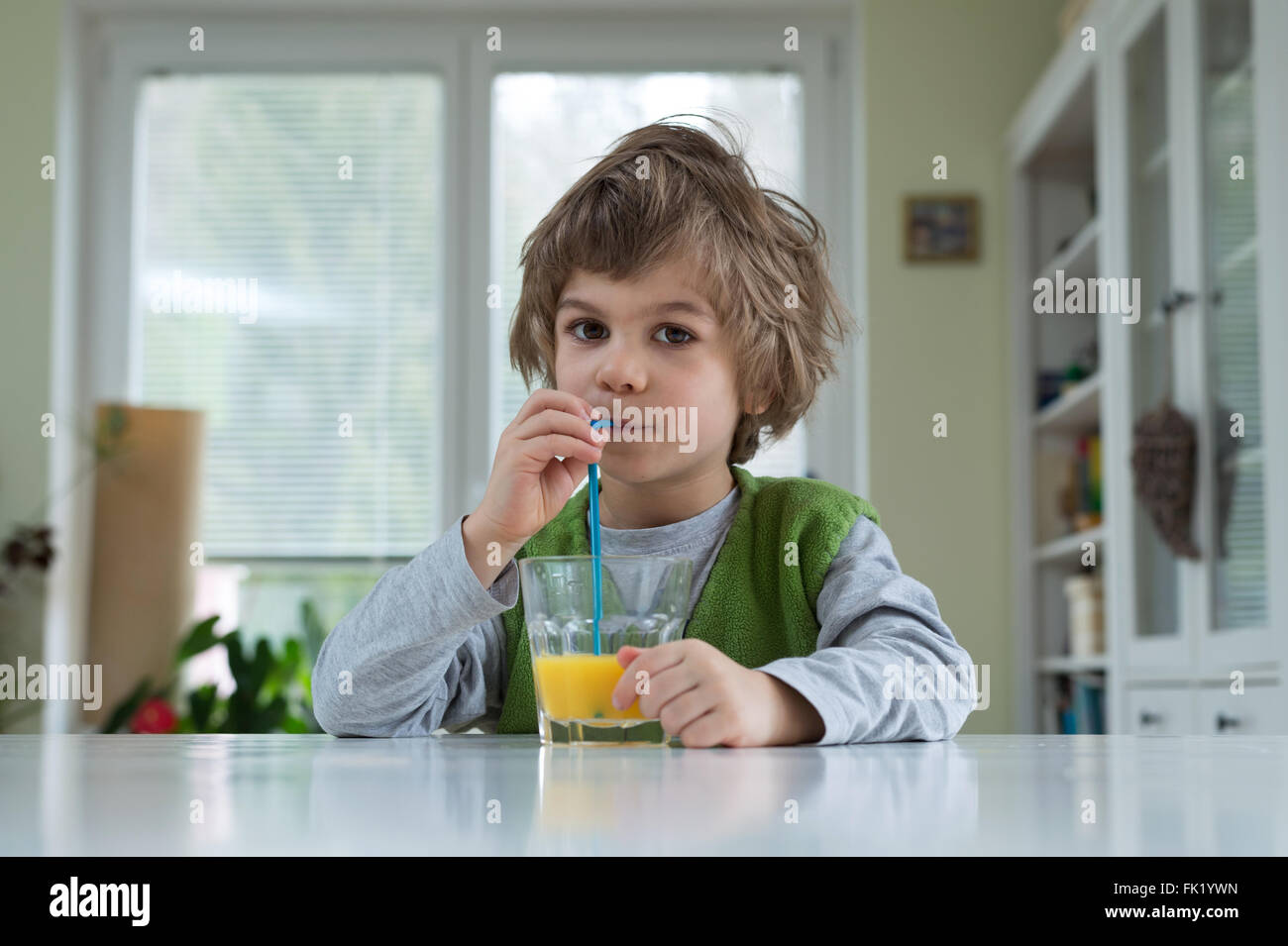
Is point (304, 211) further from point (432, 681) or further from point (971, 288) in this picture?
point (432, 681)

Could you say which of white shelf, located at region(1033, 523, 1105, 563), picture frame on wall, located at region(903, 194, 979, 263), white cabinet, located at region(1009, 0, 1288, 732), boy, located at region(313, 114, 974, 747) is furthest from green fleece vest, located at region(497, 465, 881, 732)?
picture frame on wall, located at region(903, 194, 979, 263)

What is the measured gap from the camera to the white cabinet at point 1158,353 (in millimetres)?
2031

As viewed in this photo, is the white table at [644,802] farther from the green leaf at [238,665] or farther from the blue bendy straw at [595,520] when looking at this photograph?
the green leaf at [238,665]

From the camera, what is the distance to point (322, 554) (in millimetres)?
3838

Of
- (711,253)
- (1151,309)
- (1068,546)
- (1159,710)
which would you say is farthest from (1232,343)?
(711,253)

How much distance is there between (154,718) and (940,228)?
2448 millimetres

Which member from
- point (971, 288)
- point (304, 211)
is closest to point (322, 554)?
point (304, 211)

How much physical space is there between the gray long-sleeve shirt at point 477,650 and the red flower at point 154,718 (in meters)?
2.53

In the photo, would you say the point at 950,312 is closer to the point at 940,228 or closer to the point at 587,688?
the point at 940,228

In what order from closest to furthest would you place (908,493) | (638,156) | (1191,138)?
(638,156) → (1191,138) → (908,493)

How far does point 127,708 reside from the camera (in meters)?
3.36

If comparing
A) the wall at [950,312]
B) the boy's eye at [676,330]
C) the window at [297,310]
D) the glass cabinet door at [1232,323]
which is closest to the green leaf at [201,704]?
the window at [297,310]

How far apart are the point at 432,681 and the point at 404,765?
18.0 inches

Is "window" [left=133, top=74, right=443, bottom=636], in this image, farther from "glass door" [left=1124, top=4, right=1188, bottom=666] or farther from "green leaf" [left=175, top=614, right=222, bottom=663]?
"glass door" [left=1124, top=4, right=1188, bottom=666]
